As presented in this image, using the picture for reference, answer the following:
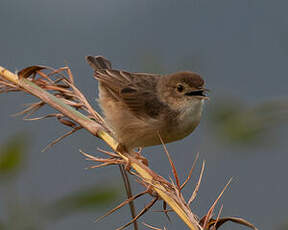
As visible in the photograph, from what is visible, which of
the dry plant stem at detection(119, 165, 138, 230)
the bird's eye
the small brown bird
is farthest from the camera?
the bird's eye

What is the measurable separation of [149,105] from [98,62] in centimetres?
87

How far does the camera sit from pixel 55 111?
2.02 meters

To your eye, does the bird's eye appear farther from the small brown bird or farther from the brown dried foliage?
the brown dried foliage

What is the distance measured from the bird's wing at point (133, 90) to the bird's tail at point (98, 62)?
0.39ft

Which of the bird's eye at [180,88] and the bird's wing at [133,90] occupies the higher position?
the bird's wing at [133,90]

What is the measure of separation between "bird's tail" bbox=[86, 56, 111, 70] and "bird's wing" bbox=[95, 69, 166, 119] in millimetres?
118

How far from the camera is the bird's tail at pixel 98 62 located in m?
4.07

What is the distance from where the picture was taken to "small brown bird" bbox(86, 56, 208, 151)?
3.21 metres

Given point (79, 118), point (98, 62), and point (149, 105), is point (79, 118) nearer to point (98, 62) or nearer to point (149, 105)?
point (149, 105)

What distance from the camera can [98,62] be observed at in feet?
13.5

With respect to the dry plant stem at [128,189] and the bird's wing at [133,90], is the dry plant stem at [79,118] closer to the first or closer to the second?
the dry plant stem at [128,189]

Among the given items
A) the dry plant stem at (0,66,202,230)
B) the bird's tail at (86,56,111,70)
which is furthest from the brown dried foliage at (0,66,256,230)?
the bird's tail at (86,56,111,70)

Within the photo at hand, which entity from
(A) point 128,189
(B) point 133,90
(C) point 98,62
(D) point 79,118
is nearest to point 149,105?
(B) point 133,90

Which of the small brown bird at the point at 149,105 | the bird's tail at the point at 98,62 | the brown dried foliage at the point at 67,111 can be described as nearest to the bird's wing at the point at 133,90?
the small brown bird at the point at 149,105
